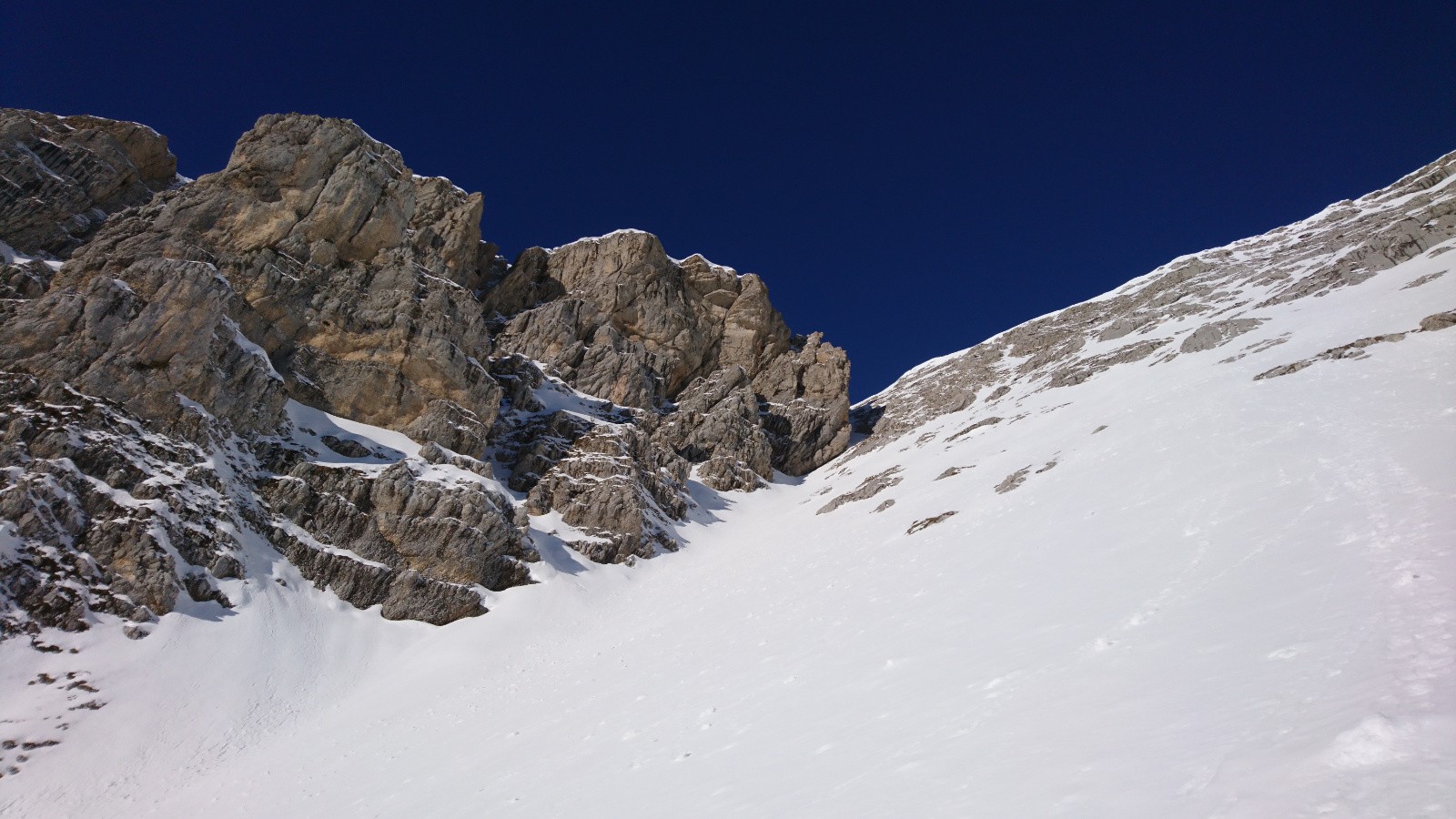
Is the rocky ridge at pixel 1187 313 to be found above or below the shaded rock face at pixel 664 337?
below

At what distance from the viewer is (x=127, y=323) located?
115 feet

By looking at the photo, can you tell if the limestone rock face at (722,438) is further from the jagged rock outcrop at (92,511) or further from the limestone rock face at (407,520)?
the jagged rock outcrop at (92,511)

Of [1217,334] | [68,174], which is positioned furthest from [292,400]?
[1217,334]

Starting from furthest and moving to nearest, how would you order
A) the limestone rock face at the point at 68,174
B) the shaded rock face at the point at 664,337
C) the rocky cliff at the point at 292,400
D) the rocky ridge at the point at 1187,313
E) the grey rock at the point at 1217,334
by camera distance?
the shaded rock face at the point at 664,337 → the rocky ridge at the point at 1187,313 → the limestone rock face at the point at 68,174 → the grey rock at the point at 1217,334 → the rocky cliff at the point at 292,400

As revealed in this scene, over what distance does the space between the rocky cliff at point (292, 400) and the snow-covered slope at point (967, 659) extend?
3129 mm

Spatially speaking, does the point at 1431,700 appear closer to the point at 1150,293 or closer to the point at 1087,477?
the point at 1087,477

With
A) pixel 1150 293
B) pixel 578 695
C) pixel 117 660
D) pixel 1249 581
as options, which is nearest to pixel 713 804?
pixel 1249 581

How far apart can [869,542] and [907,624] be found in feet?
44.3

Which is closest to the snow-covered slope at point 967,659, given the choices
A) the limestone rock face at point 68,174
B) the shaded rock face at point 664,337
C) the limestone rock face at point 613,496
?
the limestone rock face at point 613,496

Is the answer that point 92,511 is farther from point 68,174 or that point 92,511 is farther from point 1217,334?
point 1217,334

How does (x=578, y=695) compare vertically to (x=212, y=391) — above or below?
below

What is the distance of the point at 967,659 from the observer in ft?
38.2

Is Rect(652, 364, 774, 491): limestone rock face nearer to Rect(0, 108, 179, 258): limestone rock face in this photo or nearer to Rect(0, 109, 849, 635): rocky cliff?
Rect(0, 109, 849, 635): rocky cliff

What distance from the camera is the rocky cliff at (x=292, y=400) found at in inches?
1184
